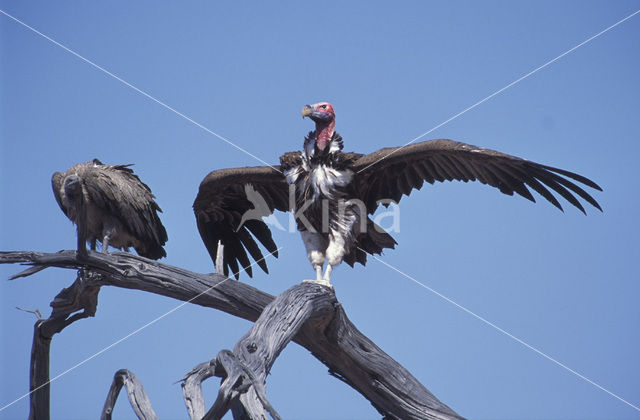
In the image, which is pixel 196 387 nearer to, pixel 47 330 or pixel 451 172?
pixel 47 330

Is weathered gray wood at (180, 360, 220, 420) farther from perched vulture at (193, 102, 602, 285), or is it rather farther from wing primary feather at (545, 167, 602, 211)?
wing primary feather at (545, 167, 602, 211)

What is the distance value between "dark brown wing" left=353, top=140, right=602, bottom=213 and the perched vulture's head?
1.66ft

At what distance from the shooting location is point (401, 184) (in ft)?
27.9

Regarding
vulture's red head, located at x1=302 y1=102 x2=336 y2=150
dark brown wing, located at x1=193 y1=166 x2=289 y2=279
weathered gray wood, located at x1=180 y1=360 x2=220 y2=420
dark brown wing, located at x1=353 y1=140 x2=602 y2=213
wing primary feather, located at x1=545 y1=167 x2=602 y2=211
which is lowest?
weathered gray wood, located at x1=180 y1=360 x2=220 y2=420

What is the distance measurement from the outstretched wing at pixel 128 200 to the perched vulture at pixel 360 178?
0.81 meters

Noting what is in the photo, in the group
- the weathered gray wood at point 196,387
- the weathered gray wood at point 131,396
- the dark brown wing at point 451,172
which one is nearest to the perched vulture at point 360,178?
the dark brown wing at point 451,172

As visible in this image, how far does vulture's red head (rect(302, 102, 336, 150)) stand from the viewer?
831 cm

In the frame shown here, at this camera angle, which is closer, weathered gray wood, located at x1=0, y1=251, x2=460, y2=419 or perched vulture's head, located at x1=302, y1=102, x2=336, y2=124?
weathered gray wood, located at x1=0, y1=251, x2=460, y2=419

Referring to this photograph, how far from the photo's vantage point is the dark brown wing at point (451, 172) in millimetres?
7785

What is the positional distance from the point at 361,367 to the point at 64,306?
2467mm

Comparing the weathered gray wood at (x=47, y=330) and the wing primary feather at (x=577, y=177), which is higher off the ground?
the weathered gray wood at (x=47, y=330)

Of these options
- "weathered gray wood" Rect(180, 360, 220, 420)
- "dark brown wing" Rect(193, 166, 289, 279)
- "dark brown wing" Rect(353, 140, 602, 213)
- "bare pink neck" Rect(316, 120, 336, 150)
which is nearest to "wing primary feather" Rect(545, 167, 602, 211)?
"dark brown wing" Rect(353, 140, 602, 213)

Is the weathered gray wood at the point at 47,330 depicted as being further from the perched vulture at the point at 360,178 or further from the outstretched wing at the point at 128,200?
the perched vulture at the point at 360,178

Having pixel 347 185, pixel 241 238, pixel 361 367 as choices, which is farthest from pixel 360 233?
pixel 241 238
